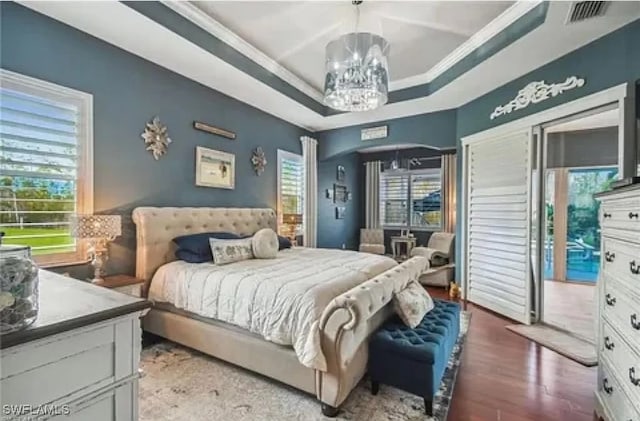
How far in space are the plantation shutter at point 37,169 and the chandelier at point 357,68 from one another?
7.92ft

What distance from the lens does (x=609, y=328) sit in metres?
2.04

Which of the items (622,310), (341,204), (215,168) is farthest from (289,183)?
(622,310)

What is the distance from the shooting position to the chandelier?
3.13 m

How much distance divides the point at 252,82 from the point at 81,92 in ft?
5.87

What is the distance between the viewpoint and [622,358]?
1828 mm

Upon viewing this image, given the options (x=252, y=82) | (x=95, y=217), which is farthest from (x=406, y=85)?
(x=95, y=217)

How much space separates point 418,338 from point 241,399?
131cm

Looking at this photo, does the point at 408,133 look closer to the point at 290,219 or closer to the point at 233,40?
the point at 290,219

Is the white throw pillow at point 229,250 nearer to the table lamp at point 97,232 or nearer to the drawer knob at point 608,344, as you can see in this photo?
the table lamp at point 97,232

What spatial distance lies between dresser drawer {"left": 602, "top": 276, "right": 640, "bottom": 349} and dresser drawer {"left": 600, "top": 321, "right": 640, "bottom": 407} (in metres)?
0.05

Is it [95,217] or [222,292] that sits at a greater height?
[95,217]

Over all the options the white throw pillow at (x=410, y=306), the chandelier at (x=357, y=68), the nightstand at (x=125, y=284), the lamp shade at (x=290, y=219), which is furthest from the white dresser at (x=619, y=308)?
the lamp shade at (x=290, y=219)

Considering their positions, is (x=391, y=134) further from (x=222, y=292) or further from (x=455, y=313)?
(x=222, y=292)

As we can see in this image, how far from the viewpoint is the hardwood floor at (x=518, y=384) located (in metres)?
2.22
